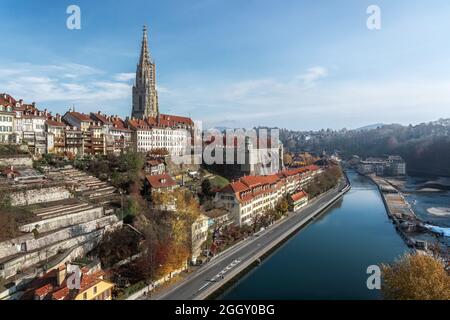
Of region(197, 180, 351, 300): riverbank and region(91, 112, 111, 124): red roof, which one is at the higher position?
region(91, 112, 111, 124): red roof

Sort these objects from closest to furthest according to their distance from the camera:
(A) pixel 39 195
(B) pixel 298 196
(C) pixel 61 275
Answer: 1. (C) pixel 61 275
2. (A) pixel 39 195
3. (B) pixel 298 196

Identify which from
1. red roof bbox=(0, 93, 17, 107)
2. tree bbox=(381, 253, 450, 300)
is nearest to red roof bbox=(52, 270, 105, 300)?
tree bbox=(381, 253, 450, 300)

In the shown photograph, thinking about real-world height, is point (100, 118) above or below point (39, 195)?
above

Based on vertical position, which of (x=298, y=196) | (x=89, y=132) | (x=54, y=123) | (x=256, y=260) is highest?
(x=54, y=123)

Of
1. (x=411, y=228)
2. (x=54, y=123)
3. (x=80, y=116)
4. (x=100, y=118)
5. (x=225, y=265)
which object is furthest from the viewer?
(x=100, y=118)

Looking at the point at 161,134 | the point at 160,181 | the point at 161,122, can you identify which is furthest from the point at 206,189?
the point at 161,122

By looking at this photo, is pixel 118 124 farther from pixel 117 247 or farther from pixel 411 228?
pixel 411 228

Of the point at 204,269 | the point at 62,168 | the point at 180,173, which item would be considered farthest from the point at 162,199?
the point at 180,173

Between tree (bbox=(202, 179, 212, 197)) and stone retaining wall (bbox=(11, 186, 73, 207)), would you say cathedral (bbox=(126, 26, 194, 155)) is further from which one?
stone retaining wall (bbox=(11, 186, 73, 207))
